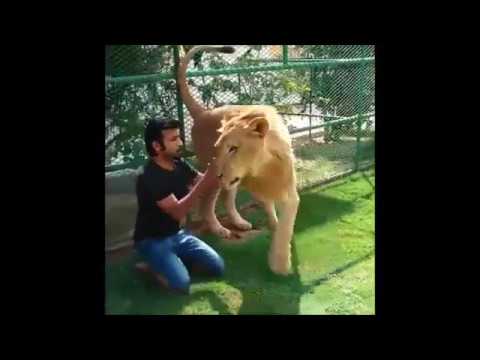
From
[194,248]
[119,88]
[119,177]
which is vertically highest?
[119,88]

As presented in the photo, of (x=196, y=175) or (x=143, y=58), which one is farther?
(x=143, y=58)

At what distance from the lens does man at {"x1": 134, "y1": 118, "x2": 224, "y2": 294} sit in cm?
355

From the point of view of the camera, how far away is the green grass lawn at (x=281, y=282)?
11.6 feet

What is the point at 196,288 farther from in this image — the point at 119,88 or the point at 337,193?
the point at 337,193

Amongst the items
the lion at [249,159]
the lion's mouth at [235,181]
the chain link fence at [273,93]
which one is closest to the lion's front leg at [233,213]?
the lion at [249,159]

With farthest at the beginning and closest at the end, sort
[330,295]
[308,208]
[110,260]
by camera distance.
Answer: [308,208]
[110,260]
[330,295]

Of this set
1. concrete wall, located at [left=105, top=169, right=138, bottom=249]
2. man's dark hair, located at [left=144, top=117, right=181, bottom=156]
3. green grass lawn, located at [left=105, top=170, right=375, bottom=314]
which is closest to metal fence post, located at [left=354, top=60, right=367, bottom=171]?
green grass lawn, located at [left=105, top=170, right=375, bottom=314]

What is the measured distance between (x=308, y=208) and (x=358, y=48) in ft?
7.53

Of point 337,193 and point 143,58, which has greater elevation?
point 143,58

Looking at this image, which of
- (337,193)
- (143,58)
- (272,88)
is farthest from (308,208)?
(143,58)

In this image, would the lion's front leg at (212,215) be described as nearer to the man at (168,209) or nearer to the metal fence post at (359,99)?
the man at (168,209)

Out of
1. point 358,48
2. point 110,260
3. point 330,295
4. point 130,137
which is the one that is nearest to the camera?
point 330,295

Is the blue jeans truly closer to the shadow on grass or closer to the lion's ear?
the shadow on grass

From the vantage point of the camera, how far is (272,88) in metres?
5.42
